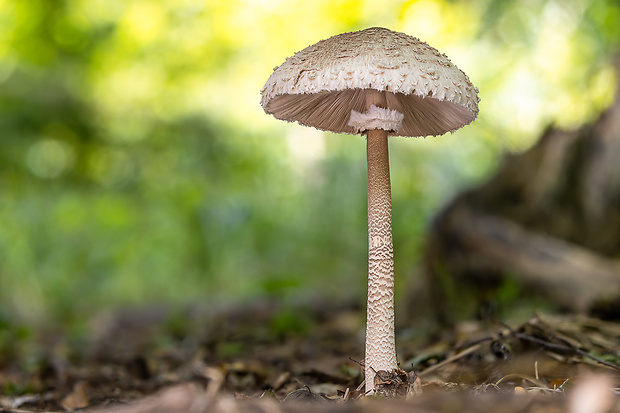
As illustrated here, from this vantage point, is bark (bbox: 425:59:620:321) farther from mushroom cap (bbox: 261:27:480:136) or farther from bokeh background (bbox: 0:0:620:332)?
mushroom cap (bbox: 261:27:480:136)

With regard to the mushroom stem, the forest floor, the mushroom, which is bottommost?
the forest floor

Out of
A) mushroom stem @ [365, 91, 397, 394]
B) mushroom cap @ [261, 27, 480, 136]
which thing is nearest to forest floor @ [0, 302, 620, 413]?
mushroom stem @ [365, 91, 397, 394]

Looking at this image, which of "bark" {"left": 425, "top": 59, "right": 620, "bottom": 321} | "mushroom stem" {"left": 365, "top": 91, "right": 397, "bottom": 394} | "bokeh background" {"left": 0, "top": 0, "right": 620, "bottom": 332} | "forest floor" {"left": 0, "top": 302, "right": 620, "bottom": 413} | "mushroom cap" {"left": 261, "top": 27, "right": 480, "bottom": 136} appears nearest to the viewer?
"forest floor" {"left": 0, "top": 302, "right": 620, "bottom": 413}

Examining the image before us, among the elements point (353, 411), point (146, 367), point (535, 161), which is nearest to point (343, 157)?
point (535, 161)

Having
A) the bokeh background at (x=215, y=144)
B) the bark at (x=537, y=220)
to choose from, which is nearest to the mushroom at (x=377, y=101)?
the bark at (x=537, y=220)

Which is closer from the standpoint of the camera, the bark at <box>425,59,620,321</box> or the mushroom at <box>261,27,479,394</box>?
the mushroom at <box>261,27,479,394</box>

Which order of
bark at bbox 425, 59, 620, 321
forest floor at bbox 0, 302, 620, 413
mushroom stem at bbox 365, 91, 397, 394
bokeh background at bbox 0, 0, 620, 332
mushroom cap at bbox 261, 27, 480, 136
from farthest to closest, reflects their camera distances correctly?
1. bokeh background at bbox 0, 0, 620, 332
2. bark at bbox 425, 59, 620, 321
3. mushroom stem at bbox 365, 91, 397, 394
4. mushroom cap at bbox 261, 27, 480, 136
5. forest floor at bbox 0, 302, 620, 413

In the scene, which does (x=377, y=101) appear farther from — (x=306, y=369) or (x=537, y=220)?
(x=537, y=220)

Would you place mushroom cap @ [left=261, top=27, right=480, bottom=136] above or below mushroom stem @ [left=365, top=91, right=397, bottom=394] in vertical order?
above
